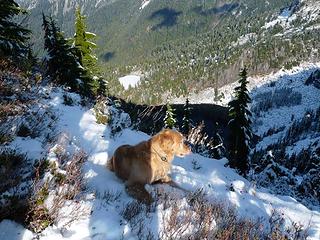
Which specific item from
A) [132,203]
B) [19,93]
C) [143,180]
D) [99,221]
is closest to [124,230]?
[99,221]

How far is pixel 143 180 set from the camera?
20.6 ft

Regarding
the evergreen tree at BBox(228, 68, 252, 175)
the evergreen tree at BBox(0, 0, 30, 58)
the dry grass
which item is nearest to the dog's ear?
the dry grass

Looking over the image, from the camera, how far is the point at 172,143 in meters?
6.46

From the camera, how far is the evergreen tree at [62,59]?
30.3m

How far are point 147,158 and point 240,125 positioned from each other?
101 ft

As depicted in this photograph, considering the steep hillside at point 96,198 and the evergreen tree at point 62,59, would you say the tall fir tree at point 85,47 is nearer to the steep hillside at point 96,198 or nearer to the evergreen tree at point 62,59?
the evergreen tree at point 62,59

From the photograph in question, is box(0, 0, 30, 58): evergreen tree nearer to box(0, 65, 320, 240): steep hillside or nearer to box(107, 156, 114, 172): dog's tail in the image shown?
box(0, 65, 320, 240): steep hillside

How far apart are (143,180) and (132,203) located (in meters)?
0.91

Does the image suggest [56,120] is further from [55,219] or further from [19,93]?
[55,219]

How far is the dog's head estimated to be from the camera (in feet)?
21.0

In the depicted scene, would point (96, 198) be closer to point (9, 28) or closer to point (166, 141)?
point (166, 141)

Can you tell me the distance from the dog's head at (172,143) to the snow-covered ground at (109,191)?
630 millimetres

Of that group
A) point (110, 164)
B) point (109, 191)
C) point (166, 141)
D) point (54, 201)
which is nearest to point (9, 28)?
point (110, 164)

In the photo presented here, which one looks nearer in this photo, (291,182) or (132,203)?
(132,203)
